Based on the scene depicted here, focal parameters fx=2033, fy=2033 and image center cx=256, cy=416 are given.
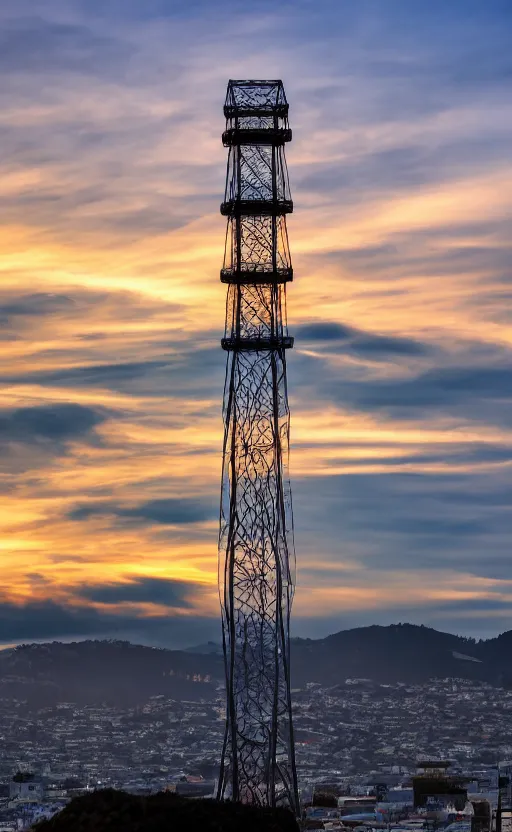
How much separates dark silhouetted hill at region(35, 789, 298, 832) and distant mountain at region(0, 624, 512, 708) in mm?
122662

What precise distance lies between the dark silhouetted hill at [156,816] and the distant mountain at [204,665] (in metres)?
123

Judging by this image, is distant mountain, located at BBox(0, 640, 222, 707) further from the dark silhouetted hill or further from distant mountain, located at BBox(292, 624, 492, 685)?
the dark silhouetted hill

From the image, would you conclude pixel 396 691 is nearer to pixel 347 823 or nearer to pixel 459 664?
pixel 459 664

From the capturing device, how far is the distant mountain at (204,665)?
535 ft

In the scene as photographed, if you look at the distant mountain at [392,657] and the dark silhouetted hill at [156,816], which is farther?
the distant mountain at [392,657]

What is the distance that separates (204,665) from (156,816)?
446 ft

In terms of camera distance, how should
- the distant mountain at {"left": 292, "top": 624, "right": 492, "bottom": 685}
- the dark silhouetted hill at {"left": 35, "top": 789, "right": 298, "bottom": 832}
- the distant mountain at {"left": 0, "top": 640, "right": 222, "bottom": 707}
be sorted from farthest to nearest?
the distant mountain at {"left": 0, "top": 640, "right": 222, "bottom": 707} → the distant mountain at {"left": 292, "top": 624, "right": 492, "bottom": 685} → the dark silhouetted hill at {"left": 35, "top": 789, "right": 298, "bottom": 832}

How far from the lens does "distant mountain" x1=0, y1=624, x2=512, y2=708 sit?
16300 centimetres

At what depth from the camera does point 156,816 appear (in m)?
33.4

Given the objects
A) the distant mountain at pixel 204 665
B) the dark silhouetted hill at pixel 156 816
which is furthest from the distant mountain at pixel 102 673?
the dark silhouetted hill at pixel 156 816

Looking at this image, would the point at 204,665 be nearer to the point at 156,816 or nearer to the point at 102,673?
the point at 102,673

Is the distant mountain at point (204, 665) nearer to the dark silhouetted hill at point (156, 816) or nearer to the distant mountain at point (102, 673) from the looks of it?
the distant mountain at point (102, 673)

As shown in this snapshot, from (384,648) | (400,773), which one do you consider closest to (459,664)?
(384,648)


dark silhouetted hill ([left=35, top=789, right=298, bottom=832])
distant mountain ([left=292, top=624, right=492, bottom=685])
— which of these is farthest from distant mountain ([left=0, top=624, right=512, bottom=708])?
dark silhouetted hill ([left=35, top=789, right=298, bottom=832])
